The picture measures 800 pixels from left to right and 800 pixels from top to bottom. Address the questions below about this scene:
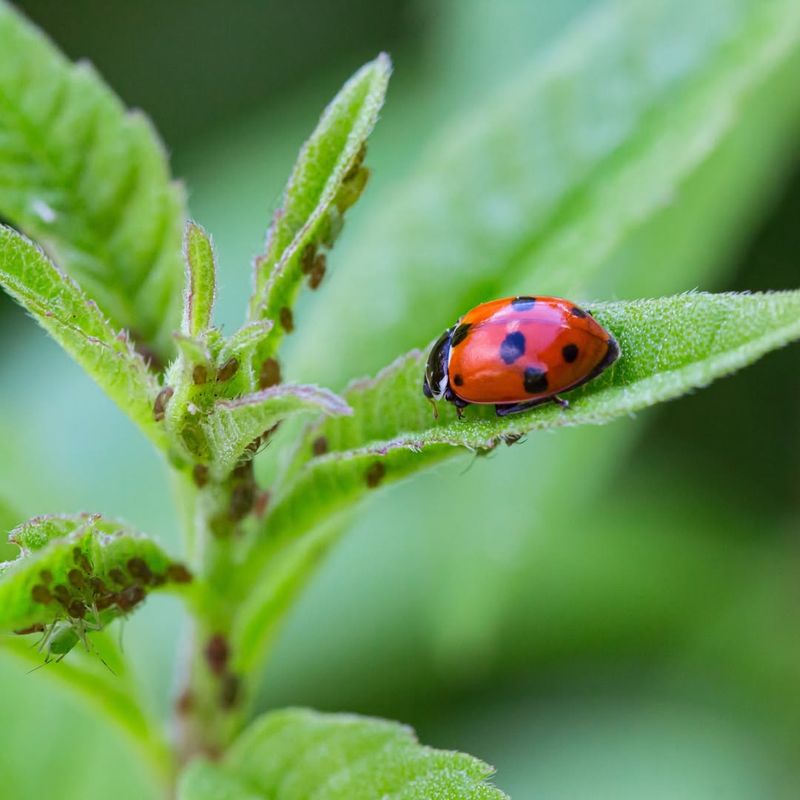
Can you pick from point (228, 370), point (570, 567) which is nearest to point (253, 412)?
point (228, 370)

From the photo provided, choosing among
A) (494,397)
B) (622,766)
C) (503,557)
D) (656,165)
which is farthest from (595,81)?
(622,766)

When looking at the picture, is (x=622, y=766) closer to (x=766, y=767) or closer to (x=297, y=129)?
(x=766, y=767)

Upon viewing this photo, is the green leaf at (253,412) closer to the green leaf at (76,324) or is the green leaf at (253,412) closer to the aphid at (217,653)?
the green leaf at (76,324)

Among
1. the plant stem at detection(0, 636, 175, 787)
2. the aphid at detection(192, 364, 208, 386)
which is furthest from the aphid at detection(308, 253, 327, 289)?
the plant stem at detection(0, 636, 175, 787)

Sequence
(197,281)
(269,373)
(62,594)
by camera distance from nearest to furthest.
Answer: (62,594) < (197,281) < (269,373)

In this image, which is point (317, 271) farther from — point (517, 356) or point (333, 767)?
point (333, 767)

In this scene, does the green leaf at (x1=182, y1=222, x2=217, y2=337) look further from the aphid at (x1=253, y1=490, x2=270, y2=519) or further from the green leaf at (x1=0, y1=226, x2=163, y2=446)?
the aphid at (x1=253, y1=490, x2=270, y2=519)

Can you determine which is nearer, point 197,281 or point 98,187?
point 197,281
